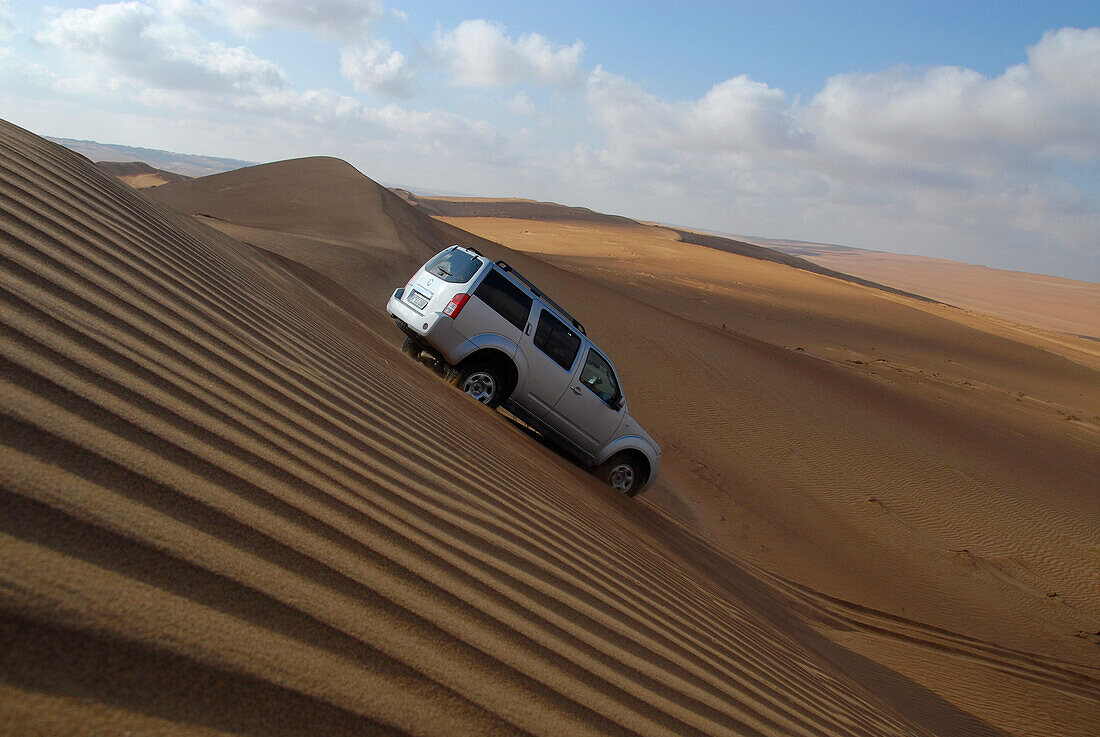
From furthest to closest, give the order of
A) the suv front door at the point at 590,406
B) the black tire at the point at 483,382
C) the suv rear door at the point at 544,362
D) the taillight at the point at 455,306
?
the suv front door at the point at 590,406 < the suv rear door at the point at 544,362 < the black tire at the point at 483,382 < the taillight at the point at 455,306

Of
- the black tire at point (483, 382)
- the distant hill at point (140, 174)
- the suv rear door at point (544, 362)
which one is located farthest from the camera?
the distant hill at point (140, 174)

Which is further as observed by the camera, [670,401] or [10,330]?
[670,401]

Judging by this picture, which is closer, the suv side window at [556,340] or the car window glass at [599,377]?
the suv side window at [556,340]

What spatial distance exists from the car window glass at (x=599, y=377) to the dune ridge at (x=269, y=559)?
371 cm

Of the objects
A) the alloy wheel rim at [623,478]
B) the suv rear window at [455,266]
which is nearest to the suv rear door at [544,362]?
the suv rear window at [455,266]

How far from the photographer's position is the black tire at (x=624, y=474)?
28.3 feet

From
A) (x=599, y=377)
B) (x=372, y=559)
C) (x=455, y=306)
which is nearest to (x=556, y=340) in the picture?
(x=599, y=377)

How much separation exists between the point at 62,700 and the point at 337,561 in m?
0.92

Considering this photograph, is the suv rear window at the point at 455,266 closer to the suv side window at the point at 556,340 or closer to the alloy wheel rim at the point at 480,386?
the suv side window at the point at 556,340

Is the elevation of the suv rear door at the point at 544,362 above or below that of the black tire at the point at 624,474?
above

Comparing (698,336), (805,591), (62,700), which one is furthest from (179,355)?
(698,336)

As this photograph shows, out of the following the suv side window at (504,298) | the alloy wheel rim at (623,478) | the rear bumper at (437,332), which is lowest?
the alloy wheel rim at (623,478)

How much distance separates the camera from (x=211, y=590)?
69.1 inches

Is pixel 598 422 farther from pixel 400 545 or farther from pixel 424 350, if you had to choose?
pixel 400 545
